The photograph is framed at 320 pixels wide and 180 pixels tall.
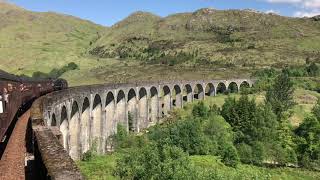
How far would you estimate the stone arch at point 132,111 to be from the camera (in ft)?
289

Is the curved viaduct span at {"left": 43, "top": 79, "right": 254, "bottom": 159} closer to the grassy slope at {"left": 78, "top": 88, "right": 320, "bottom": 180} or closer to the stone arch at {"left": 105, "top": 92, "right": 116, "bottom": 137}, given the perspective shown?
the stone arch at {"left": 105, "top": 92, "right": 116, "bottom": 137}

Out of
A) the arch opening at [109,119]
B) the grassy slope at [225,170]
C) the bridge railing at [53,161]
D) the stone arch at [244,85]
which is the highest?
the stone arch at [244,85]

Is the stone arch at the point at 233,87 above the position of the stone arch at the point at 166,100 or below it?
above

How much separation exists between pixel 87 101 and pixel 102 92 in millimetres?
8866

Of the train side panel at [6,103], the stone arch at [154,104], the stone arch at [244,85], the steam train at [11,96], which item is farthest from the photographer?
the stone arch at [244,85]

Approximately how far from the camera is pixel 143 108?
315 feet

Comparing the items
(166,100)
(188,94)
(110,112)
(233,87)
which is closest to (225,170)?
(110,112)

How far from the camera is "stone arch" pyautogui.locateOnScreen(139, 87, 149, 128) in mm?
93938

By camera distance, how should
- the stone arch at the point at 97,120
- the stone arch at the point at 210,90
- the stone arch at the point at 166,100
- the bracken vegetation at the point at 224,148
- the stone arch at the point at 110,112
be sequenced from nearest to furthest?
the bracken vegetation at the point at 224,148 < the stone arch at the point at 97,120 < the stone arch at the point at 110,112 < the stone arch at the point at 166,100 < the stone arch at the point at 210,90

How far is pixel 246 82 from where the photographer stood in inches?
5915

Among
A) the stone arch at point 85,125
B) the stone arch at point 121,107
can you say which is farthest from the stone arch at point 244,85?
the stone arch at point 85,125

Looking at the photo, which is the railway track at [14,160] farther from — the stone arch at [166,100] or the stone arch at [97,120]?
the stone arch at [166,100]

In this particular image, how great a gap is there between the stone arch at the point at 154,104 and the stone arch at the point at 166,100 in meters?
8.44

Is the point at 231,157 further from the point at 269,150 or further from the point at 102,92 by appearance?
the point at 102,92
